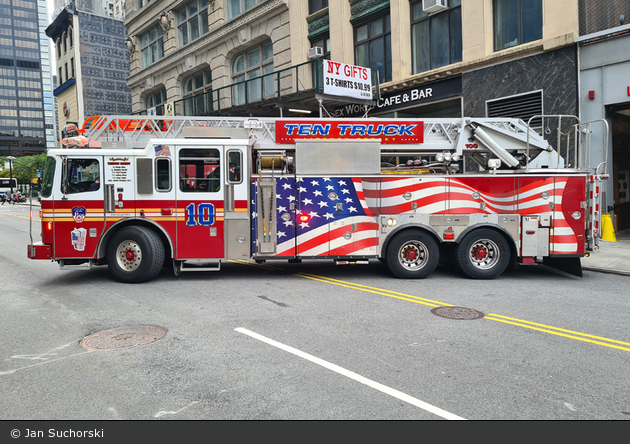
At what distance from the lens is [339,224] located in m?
9.98

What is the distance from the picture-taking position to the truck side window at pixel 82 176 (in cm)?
962

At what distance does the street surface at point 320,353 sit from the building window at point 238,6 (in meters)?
20.7

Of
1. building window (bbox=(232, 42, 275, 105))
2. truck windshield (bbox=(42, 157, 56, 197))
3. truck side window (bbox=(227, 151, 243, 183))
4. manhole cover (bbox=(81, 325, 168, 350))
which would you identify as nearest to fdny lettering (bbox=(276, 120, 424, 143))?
truck side window (bbox=(227, 151, 243, 183))

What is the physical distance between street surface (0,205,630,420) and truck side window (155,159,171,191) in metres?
2.00

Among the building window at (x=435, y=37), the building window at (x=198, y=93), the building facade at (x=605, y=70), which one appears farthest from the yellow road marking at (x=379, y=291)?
the building window at (x=198, y=93)

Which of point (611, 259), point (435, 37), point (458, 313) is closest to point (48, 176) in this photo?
point (458, 313)

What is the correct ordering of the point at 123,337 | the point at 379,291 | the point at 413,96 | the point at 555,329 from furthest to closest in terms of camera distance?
1. the point at 413,96
2. the point at 379,291
3. the point at 555,329
4. the point at 123,337

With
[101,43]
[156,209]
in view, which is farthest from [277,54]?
[101,43]

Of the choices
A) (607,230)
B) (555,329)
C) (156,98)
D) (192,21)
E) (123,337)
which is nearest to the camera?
(123,337)

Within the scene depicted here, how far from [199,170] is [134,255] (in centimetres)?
218

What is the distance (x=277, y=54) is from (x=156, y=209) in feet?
55.2

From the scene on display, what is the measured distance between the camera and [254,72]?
26.2 m

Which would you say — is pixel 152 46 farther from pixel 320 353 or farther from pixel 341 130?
pixel 320 353
